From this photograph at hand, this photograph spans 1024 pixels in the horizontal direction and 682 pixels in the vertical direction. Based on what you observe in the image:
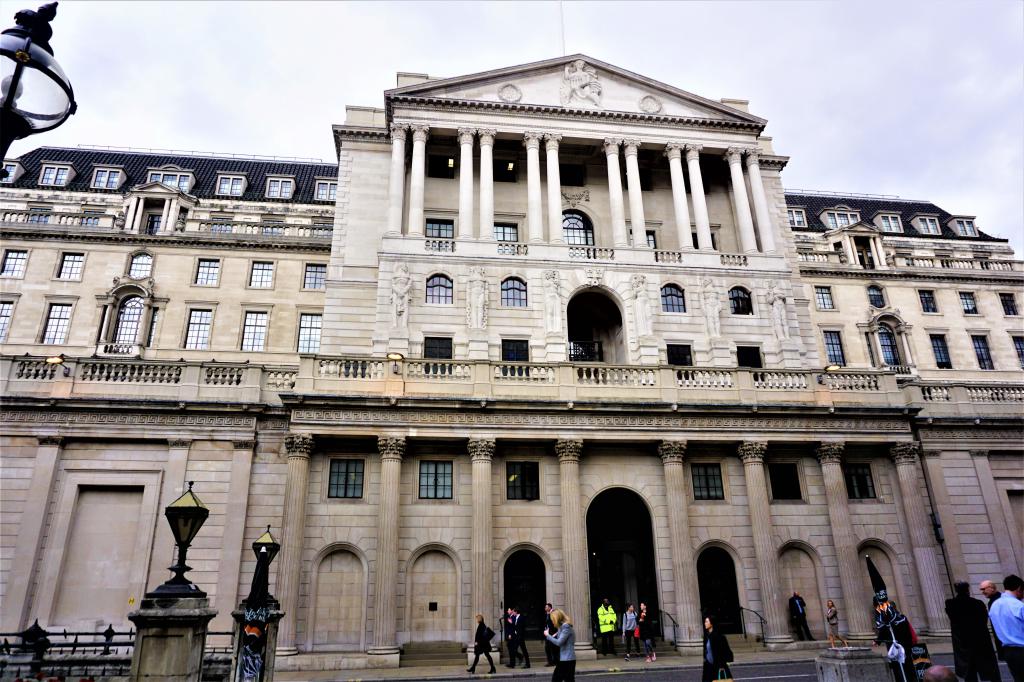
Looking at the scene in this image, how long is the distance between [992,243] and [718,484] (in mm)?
51331

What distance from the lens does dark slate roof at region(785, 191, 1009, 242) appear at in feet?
197

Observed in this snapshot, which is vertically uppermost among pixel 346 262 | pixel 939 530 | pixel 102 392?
pixel 346 262

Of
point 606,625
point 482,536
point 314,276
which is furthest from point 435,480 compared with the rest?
point 314,276

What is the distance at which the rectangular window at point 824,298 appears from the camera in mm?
48156

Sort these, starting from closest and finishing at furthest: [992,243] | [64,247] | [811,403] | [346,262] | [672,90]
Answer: [811,403] < [346,262] < [672,90] < [64,247] < [992,243]

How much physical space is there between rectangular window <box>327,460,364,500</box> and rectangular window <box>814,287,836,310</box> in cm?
3751

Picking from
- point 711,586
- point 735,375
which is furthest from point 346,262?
point 711,586

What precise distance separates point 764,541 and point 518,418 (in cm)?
1129

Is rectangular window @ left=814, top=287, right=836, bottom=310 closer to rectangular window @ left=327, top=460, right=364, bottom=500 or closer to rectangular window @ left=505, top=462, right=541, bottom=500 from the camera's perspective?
rectangular window @ left=505, top=462, right=541, bottom=500

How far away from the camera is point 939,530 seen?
91.2 ft

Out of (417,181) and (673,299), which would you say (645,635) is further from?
(417,181)

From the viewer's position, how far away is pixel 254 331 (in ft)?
139

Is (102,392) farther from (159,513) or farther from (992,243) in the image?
(992,243)

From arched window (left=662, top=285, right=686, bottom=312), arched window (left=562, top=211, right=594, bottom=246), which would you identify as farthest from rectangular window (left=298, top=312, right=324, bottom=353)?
arched window (left=662, top=285, right=686, bottom=312)
